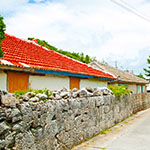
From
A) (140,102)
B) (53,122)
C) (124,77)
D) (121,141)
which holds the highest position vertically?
(124,77)

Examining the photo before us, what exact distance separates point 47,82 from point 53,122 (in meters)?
4.36

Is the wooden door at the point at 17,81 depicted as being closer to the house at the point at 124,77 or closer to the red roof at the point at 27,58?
the red roof at the point at 27,58

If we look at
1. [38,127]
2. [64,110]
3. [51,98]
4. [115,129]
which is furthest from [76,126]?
[115,129]

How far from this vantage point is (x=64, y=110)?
20.2 feet

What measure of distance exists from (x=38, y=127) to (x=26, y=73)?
157 inches

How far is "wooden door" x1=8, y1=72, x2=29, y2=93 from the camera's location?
805cm

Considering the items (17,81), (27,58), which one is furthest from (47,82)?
(17,81)

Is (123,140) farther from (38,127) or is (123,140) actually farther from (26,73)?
(26,73)

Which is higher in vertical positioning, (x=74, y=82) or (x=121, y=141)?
(x=74, y=82)

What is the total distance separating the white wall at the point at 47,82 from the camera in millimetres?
9078

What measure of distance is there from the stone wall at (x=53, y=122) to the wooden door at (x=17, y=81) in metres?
2.61

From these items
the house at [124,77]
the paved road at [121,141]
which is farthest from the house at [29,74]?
the house at [124,77]

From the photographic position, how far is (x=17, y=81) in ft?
27.3

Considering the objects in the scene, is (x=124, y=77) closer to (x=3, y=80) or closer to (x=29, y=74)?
(x=29, y=74)
